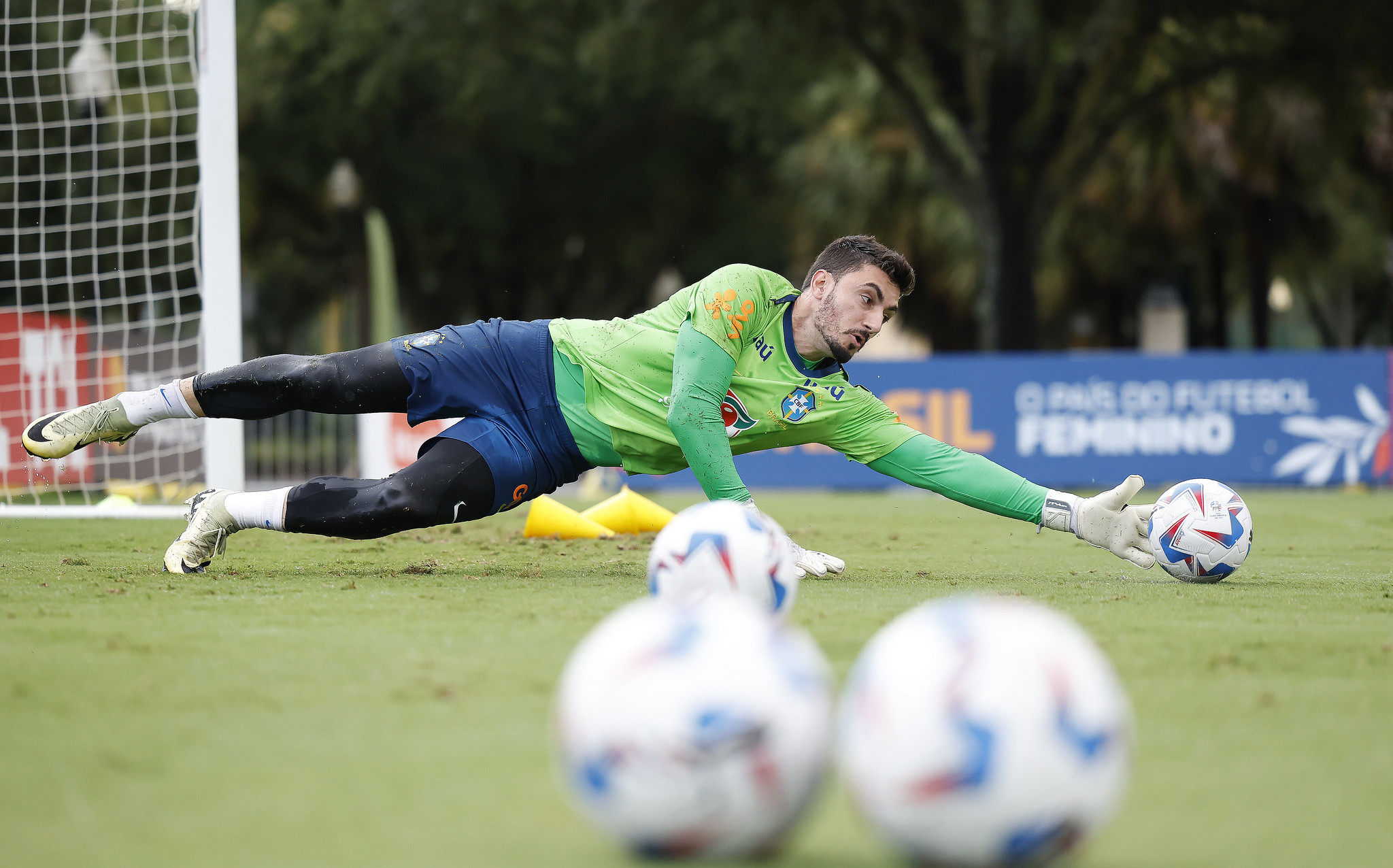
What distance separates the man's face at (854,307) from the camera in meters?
5.79

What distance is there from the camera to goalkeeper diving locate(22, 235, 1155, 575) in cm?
559

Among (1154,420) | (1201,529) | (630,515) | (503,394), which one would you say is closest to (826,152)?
(1154,420)

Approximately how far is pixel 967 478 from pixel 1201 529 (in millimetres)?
977

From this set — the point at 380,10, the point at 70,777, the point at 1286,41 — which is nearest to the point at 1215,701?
the point at 70,777

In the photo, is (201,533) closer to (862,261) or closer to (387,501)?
(387,501)

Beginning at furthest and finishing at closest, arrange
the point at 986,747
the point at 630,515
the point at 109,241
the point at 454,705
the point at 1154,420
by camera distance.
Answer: the point at 1154,420
the point at 109,241
the point at 630,515
the point at 454,705
the point at 986,747

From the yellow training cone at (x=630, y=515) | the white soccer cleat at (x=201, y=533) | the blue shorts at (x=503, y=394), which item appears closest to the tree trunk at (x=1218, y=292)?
the yellow training cone at (x=630, y=515)

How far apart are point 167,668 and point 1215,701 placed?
280cm

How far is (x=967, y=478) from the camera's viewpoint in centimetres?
602

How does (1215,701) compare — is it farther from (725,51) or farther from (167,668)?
(725,51)

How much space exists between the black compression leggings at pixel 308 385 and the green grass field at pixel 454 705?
75 centimetres

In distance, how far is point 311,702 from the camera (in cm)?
345

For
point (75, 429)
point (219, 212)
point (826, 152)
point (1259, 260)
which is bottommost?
point (75, 429)

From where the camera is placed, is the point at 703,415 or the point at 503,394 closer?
the point at 703,415
